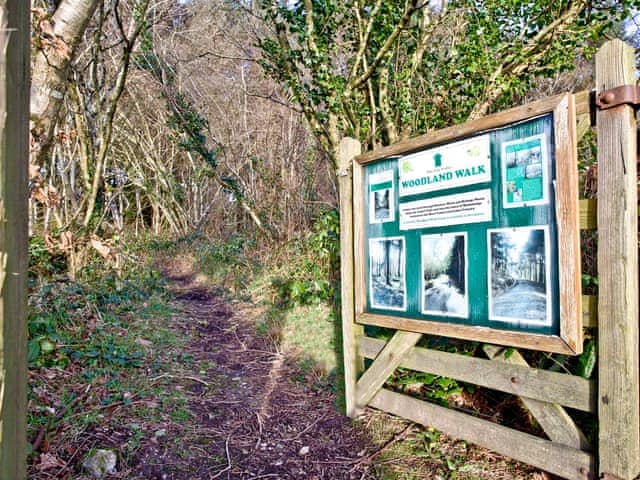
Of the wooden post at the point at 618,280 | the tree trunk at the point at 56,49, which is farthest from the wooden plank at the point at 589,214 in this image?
the tree trunk at the point at 56,49

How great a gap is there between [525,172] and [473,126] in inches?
17.7

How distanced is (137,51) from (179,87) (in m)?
1.38

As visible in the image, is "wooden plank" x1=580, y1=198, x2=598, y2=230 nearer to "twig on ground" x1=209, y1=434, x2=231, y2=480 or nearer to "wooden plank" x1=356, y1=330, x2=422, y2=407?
"wooden plank" x1=356, y1=330, x2=422, y2=407

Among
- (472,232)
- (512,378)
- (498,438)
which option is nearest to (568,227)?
(472,232)

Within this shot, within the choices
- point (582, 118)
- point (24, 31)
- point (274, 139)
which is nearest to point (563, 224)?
point (582, 118)

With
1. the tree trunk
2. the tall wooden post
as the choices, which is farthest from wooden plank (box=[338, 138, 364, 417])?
the tall wooden post

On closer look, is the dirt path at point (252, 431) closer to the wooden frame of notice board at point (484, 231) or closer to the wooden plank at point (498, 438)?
the wooden plank at point (498, 438)

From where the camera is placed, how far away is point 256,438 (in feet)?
11.2

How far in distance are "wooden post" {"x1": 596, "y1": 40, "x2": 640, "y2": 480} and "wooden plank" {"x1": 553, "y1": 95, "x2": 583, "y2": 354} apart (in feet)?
0.38

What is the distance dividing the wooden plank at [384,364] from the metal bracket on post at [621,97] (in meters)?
1.80

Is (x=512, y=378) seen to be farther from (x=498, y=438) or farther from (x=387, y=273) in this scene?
(x=387, y=273)

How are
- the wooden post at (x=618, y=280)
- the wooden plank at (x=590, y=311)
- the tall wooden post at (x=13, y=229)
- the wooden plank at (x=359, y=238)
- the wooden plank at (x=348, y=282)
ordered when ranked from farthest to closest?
the wooden plank at (x=348, y=282), the wooden plank at (x=359, y=238), the wooden plank at (x=590, y=311), the wooden post at (x=618, y=280), the tall wooden post at (x=13, y=229)

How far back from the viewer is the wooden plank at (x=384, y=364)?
316 centimetres

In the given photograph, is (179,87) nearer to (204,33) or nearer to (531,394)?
(204,33)
